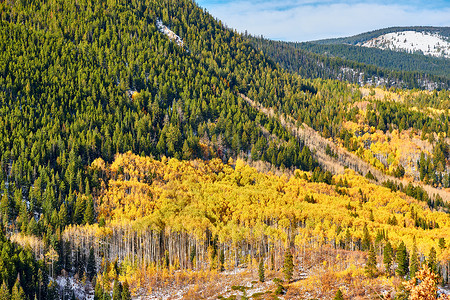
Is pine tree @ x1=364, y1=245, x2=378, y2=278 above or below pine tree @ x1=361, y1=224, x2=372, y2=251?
above

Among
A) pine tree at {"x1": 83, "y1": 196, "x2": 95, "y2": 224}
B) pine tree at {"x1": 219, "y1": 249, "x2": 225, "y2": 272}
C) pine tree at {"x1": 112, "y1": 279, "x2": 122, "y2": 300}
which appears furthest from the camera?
pine tree at {"x1": 83, "y1": 196, "x2": 95, "y2": 224}

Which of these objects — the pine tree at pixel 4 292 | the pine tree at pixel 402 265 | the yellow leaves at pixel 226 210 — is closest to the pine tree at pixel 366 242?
the yellow leaves at pixel 226 210

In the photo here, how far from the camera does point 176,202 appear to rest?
171 metres

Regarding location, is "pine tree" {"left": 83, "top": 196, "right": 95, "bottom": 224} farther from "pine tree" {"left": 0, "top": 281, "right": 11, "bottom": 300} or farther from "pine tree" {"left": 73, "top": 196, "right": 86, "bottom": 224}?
"pine tree" {"left": 0, "top": 281, "right": 11, "bottom": 300}

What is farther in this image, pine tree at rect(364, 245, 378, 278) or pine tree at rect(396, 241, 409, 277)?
pine tree at rect(364, 245, 378, 278)

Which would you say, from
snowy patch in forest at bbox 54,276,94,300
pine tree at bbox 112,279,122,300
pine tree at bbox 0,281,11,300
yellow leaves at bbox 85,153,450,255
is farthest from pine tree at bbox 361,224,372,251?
pine tree at bbox 0,281,11,300

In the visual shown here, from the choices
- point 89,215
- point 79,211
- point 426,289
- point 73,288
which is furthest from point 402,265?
point 79,211

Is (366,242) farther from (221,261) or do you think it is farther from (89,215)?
(89,215)

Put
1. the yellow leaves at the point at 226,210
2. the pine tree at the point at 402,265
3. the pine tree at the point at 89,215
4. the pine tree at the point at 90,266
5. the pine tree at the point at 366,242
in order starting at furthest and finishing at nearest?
the yellow leaves at the point at 226,210, the pine tree at the point at 89,215, the pine tree at the point at 366,242, the pine tree at the point at 90,266, the pine tree at the point at 402,265

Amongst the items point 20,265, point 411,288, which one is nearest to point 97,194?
point 20,265

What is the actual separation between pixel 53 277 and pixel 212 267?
4749cm

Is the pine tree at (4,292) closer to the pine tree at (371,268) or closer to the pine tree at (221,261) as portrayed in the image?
the pine tree at (221,261)

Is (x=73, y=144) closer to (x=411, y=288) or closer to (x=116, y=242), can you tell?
(x=116, y=242)

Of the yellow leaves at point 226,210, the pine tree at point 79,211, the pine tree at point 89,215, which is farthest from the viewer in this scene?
the yellow leaves at point 226,210
